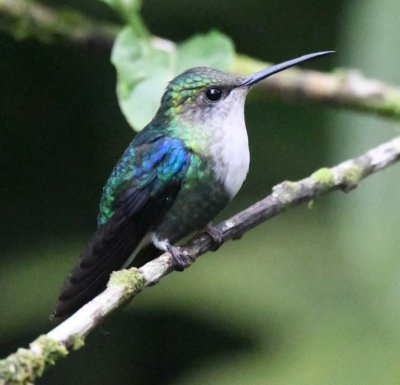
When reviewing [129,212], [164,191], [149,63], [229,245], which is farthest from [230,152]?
[229,245]

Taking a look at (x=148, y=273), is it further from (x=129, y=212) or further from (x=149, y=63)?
(x=149, y=63)

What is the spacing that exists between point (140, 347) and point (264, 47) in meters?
1.44

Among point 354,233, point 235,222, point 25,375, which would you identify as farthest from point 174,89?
point 25,375

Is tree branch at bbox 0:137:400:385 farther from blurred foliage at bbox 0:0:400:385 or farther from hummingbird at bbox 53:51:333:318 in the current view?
blurred foliage at bbox 0:0:400:385

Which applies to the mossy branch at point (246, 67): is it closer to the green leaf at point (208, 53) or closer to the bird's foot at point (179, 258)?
the green leaf at point (208, 53)

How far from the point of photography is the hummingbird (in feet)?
6.63

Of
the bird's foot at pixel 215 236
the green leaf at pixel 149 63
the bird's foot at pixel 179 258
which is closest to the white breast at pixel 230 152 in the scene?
the bird's foot at pixel 215 236

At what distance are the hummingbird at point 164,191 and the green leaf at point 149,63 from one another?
0.32 m

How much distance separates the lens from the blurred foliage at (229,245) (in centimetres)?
304

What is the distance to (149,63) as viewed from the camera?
2.60m

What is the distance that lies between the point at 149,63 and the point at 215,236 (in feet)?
2.57

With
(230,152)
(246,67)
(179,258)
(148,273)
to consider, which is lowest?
(148,273)

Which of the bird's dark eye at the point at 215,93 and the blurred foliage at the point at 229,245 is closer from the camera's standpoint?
the bird's dark eye at the point at 215,93

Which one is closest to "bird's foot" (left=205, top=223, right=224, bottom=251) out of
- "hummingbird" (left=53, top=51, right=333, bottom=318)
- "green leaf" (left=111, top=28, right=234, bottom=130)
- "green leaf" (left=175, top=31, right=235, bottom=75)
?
"hummingbird" (left=53, top=51, right=333, bottom=318)
